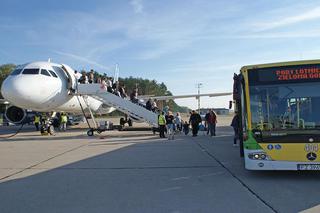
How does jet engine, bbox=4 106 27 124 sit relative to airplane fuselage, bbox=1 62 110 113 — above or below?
below

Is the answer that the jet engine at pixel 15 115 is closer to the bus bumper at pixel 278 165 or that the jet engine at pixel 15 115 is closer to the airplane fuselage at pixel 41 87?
the airplane fuselage at pixel 41 87

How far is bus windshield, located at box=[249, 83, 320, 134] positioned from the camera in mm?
8727

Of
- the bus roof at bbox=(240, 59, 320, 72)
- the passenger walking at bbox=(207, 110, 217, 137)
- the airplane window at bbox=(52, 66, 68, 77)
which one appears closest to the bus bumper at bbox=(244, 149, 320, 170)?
the bus roof at bbox=(240, 59, 320, 72)

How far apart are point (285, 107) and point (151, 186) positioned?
11.2 feet

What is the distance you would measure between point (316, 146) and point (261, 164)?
119cm

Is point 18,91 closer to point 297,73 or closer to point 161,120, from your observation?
point 161,120

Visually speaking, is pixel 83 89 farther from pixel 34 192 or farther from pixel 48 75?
pixel 34 192

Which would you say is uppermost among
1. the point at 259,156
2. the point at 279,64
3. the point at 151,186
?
the point at 279,64

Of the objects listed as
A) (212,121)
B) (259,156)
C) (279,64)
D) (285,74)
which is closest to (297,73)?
(285,74)

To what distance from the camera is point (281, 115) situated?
29.0ft

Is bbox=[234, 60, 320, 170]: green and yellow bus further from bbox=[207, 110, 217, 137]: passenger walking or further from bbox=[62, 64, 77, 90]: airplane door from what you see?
bbox=[62, 64, 77, 90]: airplane door

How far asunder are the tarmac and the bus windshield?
117cm

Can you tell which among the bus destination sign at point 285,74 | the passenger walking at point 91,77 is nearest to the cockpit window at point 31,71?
the passenger walking at point 91,77

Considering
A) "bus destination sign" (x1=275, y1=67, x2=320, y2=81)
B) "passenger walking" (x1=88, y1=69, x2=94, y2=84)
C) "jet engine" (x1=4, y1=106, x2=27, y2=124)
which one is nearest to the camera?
"bus destination sign" (x1=275, y1=67, x2=320, y2=81)
